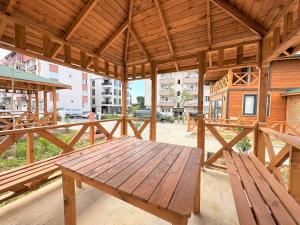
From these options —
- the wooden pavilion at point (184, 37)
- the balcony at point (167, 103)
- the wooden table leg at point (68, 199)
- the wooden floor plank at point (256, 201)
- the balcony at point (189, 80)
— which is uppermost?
the balcony at point (189, 80)

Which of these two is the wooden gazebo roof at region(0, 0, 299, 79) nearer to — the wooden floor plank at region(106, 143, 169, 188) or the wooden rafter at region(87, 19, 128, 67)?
the wooden rafter at region(87, 19, 128, 67)

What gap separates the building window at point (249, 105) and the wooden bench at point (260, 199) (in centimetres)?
850

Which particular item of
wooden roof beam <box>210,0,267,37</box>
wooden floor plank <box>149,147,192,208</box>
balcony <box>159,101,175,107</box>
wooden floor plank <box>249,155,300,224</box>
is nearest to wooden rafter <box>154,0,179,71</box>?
wooden roof beam <box>210,0,267,37</box>

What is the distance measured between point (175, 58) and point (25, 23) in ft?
10.3

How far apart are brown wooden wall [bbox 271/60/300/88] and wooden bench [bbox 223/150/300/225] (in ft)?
29.3

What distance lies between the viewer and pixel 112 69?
5.34m

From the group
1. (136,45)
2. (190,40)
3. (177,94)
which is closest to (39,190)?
Result: (136,45)

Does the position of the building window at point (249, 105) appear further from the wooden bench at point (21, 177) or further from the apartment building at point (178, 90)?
the apartment building at point (178, 90)

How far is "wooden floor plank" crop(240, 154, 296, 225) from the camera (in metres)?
1.13

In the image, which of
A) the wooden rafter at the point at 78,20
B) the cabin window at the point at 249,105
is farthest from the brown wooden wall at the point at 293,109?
the wooden rafter at the point at 78,20

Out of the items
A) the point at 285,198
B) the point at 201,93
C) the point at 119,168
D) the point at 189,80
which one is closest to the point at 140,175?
the point at 119,168

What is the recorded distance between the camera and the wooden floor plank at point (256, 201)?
114 centimetres

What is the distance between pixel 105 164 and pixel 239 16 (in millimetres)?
3295

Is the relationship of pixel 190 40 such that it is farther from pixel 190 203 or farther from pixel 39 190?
pixel 39 190
